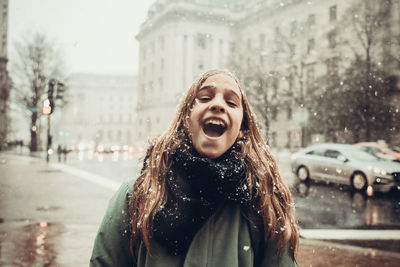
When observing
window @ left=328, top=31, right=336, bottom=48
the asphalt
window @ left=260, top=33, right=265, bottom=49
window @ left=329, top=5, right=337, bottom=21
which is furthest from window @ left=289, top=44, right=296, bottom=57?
the asphalt

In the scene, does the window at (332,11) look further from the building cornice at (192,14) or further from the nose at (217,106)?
the nose at (217,106)

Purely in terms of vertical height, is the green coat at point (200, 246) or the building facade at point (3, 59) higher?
the building facade at point (3, 59)

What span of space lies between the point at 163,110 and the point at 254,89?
103ft

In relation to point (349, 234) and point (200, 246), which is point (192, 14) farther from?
point (200, 246)

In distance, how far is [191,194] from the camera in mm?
1723

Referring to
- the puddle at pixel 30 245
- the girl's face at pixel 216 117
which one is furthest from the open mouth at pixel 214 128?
the puddle at pixel 30 245

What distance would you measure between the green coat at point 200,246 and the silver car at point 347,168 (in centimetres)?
1128

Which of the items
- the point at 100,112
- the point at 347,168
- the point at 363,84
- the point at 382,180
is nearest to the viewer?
the point at 382,180

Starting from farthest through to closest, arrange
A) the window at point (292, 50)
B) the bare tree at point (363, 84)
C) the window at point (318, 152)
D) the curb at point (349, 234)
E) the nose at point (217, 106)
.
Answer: the window at point (292, 50)
the bare tree at point (363, 84)
the window at point (318, 152)
the curb at point (349, 234)
the nose at point (217, 106)

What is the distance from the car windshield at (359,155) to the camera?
12828 millimetres

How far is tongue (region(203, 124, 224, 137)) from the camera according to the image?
1779mm

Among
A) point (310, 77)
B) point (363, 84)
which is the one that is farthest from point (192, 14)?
point (363, 84)

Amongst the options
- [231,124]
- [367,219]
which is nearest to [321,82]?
[367,219]

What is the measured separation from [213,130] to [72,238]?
4896mm
